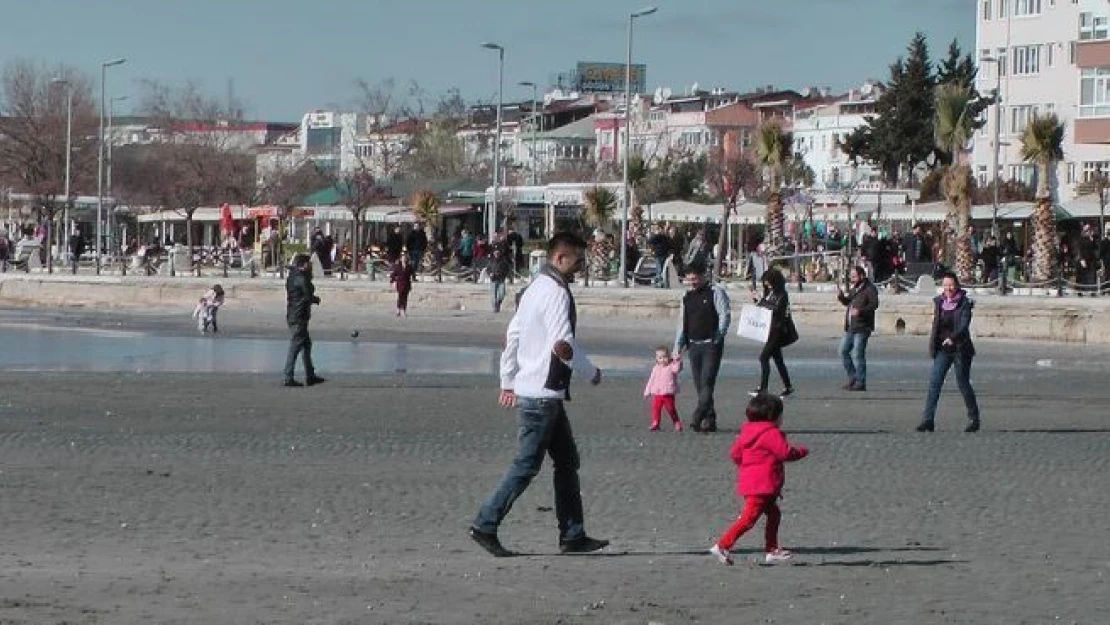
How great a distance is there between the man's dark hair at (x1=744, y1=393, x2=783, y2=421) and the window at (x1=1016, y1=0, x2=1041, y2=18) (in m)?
89.4

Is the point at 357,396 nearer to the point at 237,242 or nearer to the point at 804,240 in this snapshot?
the point at 804,240

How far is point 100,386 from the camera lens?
1007 inches

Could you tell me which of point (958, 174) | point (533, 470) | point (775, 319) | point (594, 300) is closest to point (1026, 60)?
point (958, 174)

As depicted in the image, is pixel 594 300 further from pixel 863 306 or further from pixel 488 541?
pixel 488 541

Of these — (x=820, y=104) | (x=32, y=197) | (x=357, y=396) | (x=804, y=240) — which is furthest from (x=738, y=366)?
(x=820, y=104)

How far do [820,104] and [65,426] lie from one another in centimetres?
14541

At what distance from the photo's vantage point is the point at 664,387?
20.0 metres

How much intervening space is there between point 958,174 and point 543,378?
4446cm

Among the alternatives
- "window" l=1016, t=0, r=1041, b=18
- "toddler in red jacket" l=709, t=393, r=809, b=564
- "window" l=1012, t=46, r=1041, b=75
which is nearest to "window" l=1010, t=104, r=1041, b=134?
"window" l=1012, t=46, r=1041, b=75

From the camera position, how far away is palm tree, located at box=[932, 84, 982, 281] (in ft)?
174

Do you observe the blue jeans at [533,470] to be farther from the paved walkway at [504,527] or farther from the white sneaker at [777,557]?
the white sneaker at [777,557]

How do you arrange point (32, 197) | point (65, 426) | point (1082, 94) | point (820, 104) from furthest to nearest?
1. point (820, 104)
2. point (32, 197)
3. point (1082, 94)
4. point (65, 426)

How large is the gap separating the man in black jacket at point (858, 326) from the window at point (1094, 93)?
4068 centimetres

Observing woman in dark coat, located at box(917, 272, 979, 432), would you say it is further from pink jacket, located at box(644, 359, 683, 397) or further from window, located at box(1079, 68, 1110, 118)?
window, located at box(1079, 68, 1110, 118)
